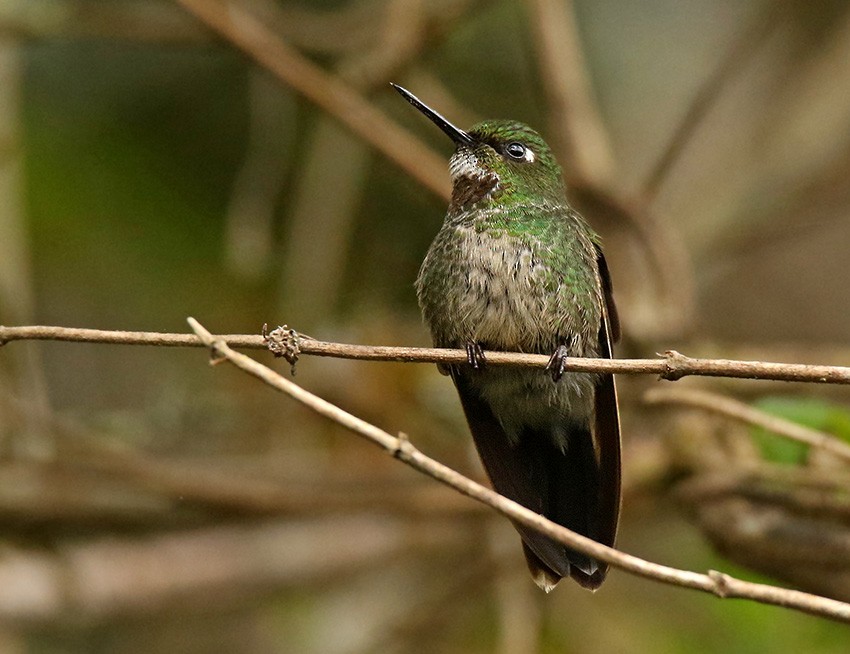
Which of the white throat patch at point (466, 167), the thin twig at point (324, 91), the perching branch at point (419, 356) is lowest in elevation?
the perching branch at point (419, 356)

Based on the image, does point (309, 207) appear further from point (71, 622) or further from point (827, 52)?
point (827, 52)

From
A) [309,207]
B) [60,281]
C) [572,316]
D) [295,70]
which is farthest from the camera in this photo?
[60,281]

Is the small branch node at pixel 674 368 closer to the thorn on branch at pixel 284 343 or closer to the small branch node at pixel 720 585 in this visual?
the small branch node at pixel 720 585

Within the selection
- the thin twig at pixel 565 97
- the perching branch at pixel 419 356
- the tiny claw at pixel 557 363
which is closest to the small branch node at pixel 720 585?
the perching branch at pixel 419 356

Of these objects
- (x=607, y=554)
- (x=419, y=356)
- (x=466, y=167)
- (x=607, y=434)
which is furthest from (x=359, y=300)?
(x=607, y=554)

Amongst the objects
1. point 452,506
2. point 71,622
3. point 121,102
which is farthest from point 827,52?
point 71,622

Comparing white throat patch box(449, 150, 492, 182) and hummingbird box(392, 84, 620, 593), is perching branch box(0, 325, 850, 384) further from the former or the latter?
white throat patch box(449, 150, 492, 182)

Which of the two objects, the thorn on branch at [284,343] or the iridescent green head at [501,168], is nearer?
the thorn on branch at [284,343]
